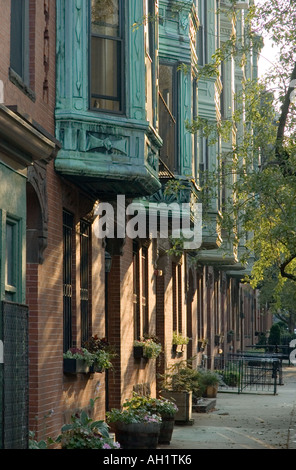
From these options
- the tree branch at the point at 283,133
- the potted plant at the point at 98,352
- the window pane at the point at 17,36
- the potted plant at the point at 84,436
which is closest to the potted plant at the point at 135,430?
the potted plant at the point at 98,352

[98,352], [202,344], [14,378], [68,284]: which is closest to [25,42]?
[68,284]

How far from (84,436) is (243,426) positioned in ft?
26.9

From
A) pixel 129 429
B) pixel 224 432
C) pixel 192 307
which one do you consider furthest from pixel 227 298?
pixel 129 429

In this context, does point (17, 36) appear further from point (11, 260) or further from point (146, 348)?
point (146, 348)

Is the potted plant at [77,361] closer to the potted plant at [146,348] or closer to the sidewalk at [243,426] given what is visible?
the sidewalk at [243,426]

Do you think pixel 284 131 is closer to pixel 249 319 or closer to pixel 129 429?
pixel 129 429

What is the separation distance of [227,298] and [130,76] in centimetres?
3007

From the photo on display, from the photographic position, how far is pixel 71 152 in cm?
1225

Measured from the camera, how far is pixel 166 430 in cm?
1568

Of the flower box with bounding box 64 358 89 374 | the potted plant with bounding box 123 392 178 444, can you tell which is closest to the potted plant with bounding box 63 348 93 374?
the flower box with bounding box 64 358 89 374

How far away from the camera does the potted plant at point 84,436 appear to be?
11.3 m

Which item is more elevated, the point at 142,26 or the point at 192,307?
the point at 142,26

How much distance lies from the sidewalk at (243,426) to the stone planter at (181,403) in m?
0.18

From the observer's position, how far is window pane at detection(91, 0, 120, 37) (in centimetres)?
1302
